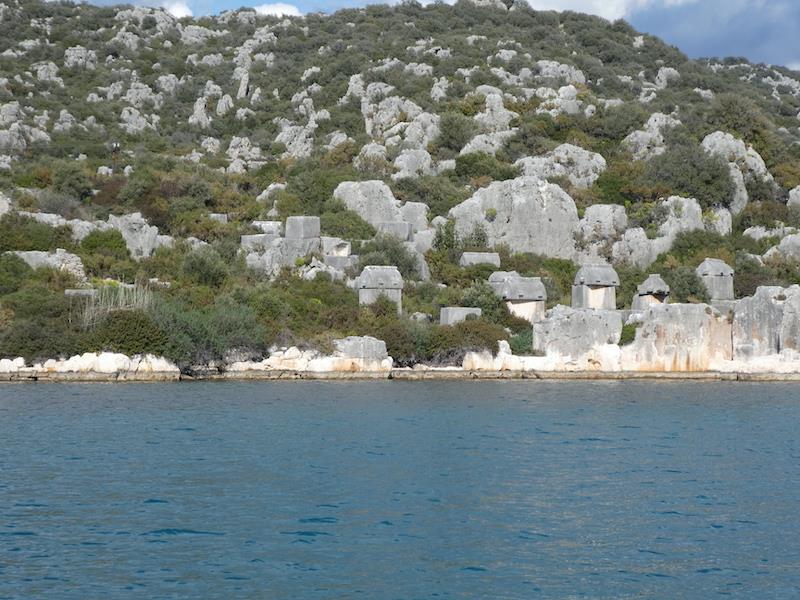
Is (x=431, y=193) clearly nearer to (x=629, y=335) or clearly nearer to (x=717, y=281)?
(x=717, y=281)

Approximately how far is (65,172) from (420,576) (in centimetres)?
4846

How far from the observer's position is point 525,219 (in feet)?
180

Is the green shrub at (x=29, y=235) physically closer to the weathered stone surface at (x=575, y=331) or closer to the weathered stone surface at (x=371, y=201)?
the weathered stone surface at (x=371, y=201)

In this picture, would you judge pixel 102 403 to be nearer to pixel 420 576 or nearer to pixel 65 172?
pixel 420 576

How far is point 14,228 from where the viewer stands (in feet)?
162

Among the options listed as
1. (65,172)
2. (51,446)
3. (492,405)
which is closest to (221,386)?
(492,405)

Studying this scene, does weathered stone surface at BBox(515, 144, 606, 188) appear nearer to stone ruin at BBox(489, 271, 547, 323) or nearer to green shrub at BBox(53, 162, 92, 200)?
stone ruin at BBox(489, 271, 547, 323)

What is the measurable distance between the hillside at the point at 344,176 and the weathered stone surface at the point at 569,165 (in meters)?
0.15

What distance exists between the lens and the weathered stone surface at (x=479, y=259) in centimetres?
5112

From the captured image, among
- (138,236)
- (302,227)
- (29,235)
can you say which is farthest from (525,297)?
(29,235)

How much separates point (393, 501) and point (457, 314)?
26.5m

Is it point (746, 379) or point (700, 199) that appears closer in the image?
point (746, 379)

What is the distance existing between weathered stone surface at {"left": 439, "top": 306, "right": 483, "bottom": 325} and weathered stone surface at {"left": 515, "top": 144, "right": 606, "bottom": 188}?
18155 millimetres

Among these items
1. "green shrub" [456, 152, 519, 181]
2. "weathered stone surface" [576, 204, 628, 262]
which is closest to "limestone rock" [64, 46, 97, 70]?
"green shrub" [456, 152, 519, 181]
